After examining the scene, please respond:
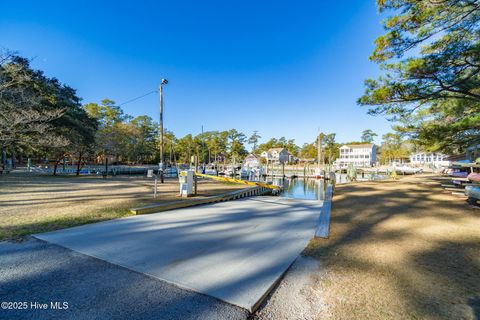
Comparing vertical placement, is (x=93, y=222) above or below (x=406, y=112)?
below

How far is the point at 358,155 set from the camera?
63312 mm

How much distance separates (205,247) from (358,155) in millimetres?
70379

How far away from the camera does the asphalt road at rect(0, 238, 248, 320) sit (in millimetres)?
1837

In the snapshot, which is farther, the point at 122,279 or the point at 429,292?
the point at 122,279

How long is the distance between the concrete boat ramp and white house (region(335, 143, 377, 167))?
64448 millimetres

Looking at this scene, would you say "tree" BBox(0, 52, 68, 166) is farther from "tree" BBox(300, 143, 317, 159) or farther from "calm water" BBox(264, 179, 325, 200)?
"tree" BBox(300, 143, 317, 159)

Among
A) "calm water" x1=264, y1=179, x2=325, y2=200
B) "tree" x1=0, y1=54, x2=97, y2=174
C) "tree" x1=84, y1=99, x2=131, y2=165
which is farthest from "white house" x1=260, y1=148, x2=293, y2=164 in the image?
"tree" x1=0, y1=54, x2=97, y2=174

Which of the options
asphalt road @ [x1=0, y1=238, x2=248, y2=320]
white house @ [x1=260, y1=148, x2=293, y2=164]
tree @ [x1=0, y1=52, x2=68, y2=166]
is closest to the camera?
asphalt road @ [x1=0, y1=238, x2=248, y2=320]

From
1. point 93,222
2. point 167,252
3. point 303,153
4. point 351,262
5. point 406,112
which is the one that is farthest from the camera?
point 303,153

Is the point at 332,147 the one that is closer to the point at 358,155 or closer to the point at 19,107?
the point at 358,155

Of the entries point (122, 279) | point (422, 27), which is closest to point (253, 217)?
point (122, 279)

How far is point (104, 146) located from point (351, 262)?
32.4 meters

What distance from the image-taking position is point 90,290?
2176 millimetres

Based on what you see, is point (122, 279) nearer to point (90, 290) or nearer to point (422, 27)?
point (90, 290)
